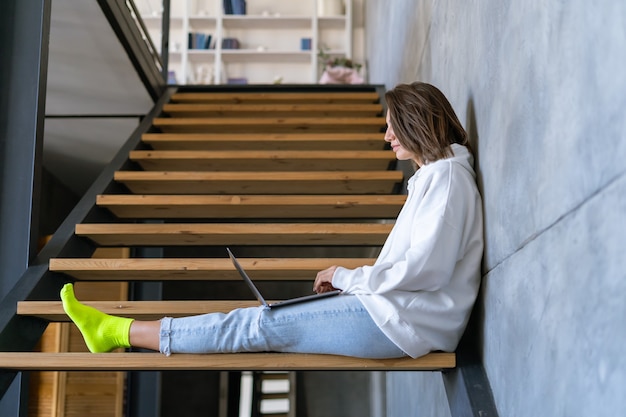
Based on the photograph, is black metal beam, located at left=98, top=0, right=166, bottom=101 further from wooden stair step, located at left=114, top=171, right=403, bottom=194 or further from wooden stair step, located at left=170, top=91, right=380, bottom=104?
wooden stair step, located at left=114, top=171, right=403, bottom=194

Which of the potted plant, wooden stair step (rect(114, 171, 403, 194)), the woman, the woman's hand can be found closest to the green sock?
the woman

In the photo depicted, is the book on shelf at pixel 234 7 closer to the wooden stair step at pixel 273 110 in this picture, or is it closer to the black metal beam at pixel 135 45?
the black metal beam at pixel 135 45

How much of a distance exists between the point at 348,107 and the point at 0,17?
2.08 m

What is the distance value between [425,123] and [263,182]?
146 centimetres

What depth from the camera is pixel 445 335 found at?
1750mm

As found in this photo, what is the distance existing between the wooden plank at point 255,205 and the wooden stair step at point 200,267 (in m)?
0.48

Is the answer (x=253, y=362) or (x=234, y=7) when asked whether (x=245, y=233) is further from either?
(x=234, y=7)

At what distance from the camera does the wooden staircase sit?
186 centimetres

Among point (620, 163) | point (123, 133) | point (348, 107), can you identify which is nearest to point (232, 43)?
point (123, 133)

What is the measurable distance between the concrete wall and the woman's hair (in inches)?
2.8

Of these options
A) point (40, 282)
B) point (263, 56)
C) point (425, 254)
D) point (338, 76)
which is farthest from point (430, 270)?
point (263, 56)

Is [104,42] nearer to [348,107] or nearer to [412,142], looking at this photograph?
[348,107]

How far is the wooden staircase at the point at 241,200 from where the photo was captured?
186 cm

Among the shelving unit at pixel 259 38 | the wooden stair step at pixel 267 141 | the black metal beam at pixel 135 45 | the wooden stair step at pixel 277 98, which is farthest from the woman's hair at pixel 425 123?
the shelving unit at pixel 259 38
